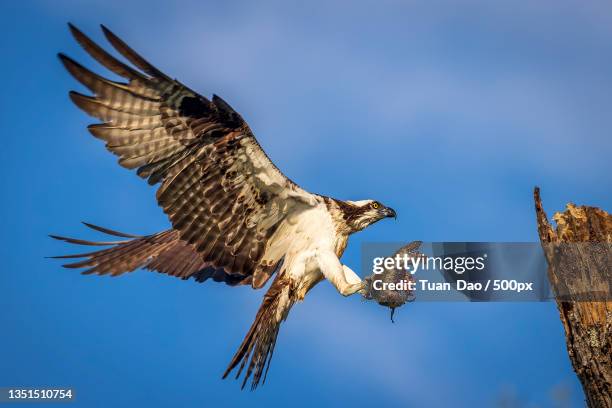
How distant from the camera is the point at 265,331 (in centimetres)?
729

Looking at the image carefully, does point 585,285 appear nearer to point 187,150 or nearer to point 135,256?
point 187,150

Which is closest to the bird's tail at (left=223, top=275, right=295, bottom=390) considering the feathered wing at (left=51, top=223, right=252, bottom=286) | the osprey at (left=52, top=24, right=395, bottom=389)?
the osprey at (left=52, top=24, right=395, bottom=389)

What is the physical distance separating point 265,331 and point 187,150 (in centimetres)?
192

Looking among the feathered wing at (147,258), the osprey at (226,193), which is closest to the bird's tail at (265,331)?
the osprey at (226,193)

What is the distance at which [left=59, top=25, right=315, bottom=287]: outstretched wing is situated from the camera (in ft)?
22.8

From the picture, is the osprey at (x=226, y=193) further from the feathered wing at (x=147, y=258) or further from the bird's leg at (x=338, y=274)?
the feathered wing at (x=147, y=258)

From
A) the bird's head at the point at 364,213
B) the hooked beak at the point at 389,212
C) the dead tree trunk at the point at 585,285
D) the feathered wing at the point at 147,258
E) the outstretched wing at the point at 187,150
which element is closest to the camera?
the dead tree trunk at the point at 585,285

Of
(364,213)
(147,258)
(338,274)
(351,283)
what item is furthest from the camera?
(147,258)

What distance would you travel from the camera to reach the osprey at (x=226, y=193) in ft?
22.9

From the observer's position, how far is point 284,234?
792 cm

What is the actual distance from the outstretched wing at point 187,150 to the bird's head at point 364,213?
0.44 meters

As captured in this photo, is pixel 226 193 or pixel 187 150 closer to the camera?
pixel 187 150

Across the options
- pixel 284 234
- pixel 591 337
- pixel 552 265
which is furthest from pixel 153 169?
pixel 591 337

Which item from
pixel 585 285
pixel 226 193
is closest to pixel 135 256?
pixel 226 193
